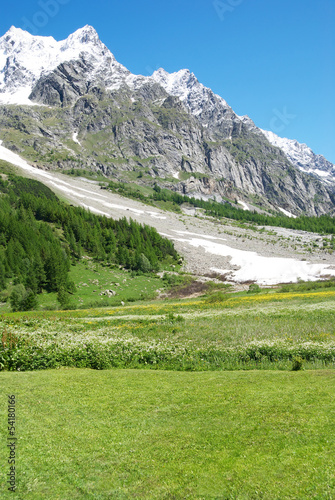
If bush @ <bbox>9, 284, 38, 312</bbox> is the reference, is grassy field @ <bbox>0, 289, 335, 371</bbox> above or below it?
above

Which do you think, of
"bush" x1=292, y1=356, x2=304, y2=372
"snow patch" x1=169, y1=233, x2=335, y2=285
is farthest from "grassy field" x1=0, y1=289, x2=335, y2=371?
"snow patch" x1=169, y1=233, x2=335, y2=285

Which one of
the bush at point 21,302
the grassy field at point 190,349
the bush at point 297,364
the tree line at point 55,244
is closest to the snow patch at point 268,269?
the tree line at point 55,244

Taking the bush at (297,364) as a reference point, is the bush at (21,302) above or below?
below

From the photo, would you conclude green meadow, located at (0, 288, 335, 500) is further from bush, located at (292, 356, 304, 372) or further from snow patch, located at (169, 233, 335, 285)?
snow patch, located at (169, 233, 335, 285)

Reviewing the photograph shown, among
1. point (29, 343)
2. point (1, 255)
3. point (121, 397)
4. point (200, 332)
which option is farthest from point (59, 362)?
point (1, 255)

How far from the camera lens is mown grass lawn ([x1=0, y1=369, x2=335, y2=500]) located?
18.2 feet

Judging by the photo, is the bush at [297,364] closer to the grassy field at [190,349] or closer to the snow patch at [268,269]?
the grassy field at [190,349]

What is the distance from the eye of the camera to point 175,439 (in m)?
7.31

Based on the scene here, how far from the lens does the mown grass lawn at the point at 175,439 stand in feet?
18.2

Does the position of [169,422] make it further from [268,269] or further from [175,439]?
[268,269]

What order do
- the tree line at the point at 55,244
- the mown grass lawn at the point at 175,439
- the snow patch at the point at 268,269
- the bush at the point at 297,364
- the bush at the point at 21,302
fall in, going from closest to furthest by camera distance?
the mown grass lawn at the point at 175,439
the bush at the point at 297,364
the bush at the point at 21,302
the tree line at the point at 55,244
the snow patch at the point at 268,269

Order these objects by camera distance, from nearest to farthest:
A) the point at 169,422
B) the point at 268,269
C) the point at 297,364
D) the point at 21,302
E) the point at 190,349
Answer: the point at 169,422, the point at 297,364, the point at 190,349, the point at 21,302, the point at 268,269

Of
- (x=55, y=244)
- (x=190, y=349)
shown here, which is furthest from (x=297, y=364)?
(x=55, y=244)

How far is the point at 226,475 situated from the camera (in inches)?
227
